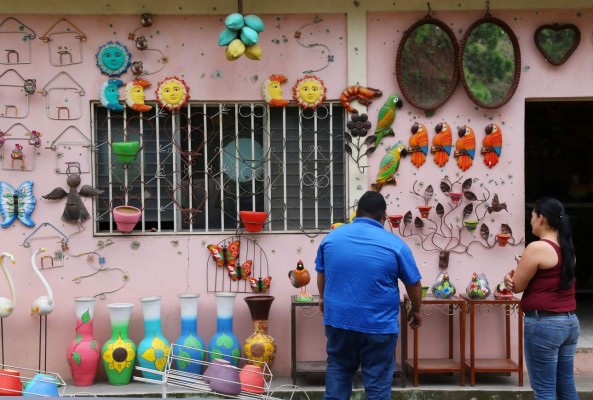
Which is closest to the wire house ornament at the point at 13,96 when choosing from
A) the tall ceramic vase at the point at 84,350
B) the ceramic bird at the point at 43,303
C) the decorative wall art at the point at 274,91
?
the ceramic bird at the point at 43,303

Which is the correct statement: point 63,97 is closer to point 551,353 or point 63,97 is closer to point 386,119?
point 386,119

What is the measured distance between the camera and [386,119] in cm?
607

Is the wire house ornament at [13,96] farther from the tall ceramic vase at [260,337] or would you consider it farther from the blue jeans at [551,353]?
the blue jeans at [551,353]

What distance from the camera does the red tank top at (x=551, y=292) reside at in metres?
4.24

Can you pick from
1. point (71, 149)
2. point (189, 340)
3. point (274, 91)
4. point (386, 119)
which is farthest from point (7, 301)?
point (386, 119)

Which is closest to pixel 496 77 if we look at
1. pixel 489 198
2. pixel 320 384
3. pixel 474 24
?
pixel 474 24

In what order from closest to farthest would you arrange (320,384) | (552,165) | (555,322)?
(555,322), (320,384), (552,165)

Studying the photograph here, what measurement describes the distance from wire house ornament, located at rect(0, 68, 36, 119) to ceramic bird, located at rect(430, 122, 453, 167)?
11.8 feet

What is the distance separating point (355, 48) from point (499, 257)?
2254mm

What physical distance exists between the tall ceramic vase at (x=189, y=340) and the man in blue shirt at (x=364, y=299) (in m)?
1.84

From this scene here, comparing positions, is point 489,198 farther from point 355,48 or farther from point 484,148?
point 355,48

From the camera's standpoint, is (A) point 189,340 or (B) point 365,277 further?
(A) point 189,340

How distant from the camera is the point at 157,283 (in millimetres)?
6105

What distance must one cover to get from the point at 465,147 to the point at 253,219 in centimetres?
197
